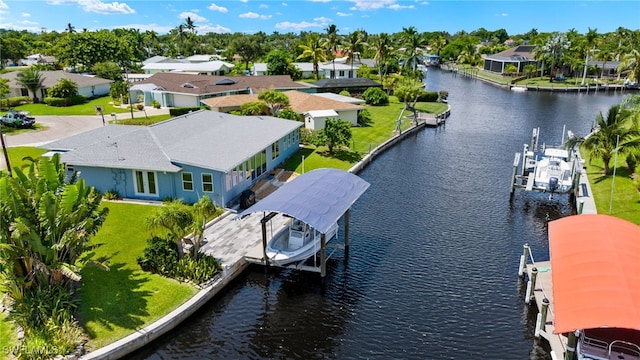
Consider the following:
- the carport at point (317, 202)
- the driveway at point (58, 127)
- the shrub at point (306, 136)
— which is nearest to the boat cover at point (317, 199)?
the carport at point (317, 202)

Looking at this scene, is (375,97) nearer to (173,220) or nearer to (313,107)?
(313,107)

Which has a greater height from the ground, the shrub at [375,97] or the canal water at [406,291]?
the shrub at [375,97]

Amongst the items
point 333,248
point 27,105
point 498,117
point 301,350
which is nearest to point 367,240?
point 333,248

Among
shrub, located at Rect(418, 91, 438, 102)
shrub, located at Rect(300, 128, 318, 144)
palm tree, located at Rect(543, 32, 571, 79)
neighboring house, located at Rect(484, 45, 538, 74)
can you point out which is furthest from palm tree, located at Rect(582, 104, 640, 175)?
neighboring house, located at Rect(484, 45, 538, 74)

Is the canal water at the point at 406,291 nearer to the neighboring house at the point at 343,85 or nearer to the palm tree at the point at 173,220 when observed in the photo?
the palm tree at the point at 173,220

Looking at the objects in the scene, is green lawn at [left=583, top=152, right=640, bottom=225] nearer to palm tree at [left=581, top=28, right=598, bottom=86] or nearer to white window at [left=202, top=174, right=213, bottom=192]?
white window at [left=202, top=174, right=213, bottom=192]

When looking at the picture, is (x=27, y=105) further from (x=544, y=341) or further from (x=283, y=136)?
(x=544, y=341)

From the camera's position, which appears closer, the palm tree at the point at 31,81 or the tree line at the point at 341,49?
the palm tree at the point at 31,81
